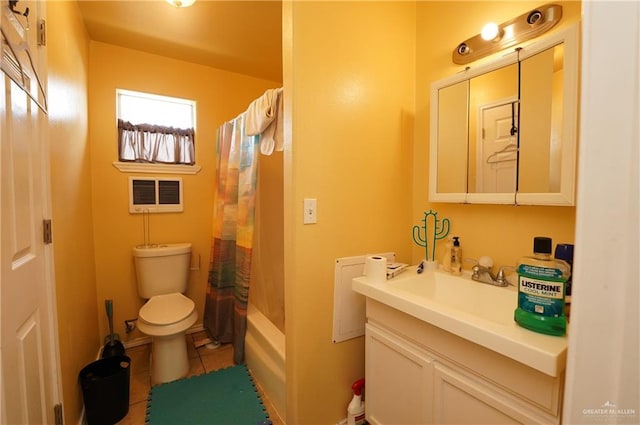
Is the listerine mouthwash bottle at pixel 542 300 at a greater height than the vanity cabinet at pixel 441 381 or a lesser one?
greater

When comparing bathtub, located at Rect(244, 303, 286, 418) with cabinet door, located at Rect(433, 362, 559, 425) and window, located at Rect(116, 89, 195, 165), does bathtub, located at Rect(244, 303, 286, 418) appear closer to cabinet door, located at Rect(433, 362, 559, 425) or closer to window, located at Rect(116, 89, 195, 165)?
cabinet door, located at Rect(433, 362, 559, 425)

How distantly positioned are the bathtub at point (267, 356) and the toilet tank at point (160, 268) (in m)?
0.69

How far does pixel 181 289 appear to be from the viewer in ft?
7.77

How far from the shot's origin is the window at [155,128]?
2.31 metres

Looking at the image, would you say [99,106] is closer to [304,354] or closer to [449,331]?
[304,354]

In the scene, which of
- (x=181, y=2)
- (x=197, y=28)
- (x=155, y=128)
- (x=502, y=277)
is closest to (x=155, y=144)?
(x=155, y=128)

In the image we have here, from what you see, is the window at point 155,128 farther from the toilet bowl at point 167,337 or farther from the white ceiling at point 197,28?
the toilet bowl at point 167,337

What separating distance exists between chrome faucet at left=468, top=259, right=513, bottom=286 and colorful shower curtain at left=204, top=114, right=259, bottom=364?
4.56 ft

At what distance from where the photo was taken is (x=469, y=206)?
1.41 metres

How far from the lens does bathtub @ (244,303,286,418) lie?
160cm

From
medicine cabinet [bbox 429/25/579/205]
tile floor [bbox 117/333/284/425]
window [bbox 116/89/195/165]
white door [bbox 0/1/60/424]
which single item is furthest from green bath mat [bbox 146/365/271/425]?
window [bbox 116/89/195/165]

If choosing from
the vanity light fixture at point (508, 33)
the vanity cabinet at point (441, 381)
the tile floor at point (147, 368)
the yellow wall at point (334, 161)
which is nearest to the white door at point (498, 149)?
the vanity light fixture at point (508, 33)

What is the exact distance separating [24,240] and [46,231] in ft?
0.68

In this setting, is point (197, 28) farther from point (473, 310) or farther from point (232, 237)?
point (473, 310)
